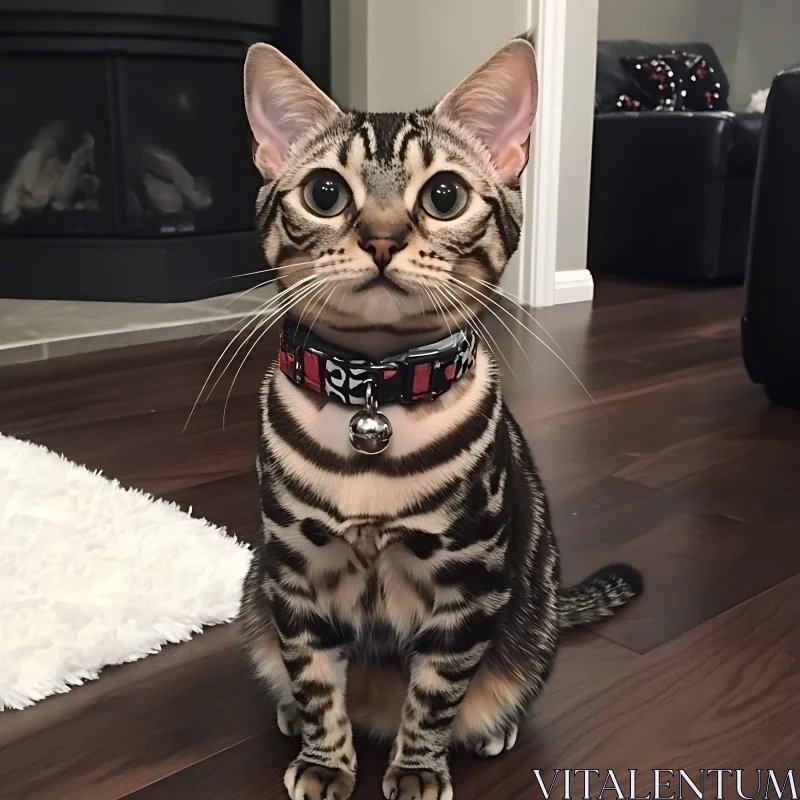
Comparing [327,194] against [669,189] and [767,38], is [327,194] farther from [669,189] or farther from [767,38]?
[767,38]

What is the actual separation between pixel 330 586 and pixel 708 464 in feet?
3.50

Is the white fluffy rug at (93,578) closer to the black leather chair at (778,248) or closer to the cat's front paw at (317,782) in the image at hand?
the cat's front paw at (317,782)

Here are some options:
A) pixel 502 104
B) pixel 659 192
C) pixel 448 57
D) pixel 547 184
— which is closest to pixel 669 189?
pixel 659 192

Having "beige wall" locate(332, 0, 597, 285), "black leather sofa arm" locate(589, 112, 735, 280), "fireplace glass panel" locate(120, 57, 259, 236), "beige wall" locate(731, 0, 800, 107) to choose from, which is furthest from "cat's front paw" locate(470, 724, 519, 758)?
"beige wall" locate(731, 0, 800, 107)

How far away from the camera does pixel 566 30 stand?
275 cm

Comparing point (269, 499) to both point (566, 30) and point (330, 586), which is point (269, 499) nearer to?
point (330, 586)

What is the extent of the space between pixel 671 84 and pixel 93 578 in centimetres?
351

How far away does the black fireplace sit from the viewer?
266 cm

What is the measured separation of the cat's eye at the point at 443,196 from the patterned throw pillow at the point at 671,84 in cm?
331

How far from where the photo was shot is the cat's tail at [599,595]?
112 centimetres

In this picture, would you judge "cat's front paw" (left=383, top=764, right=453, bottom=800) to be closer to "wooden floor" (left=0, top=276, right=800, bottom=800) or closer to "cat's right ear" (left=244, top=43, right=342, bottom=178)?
"wooden floor" (left=0, top=276, right=800, bottom=800)

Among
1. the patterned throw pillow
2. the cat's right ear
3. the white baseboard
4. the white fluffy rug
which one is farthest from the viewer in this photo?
the patterned throw pillow

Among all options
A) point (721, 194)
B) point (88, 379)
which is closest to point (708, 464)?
point (88, 379)

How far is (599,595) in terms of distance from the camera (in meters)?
1.14
